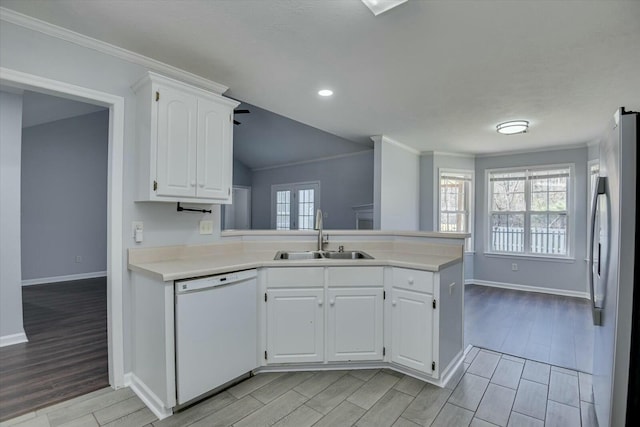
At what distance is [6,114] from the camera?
2.98 m

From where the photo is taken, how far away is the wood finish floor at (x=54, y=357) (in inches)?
84.4

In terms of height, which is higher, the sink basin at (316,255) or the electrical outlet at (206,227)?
the electrical outlet at (206,227)

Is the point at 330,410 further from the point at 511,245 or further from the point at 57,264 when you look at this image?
the point at 57,264

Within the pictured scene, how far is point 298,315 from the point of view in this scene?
2.41 meters

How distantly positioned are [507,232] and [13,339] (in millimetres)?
6941

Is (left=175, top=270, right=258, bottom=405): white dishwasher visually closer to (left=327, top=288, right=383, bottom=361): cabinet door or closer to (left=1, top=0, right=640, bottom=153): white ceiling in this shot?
(left=327, top=288, right=383, bottom=361): cabinet door

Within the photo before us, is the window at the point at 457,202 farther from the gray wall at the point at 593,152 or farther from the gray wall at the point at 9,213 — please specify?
the gray wall at the point at 9,213

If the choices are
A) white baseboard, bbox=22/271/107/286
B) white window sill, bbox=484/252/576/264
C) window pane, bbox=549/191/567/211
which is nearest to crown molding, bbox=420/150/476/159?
window pane, bbox=549/191/567/211

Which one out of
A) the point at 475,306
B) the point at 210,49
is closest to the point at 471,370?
the point at 475,306

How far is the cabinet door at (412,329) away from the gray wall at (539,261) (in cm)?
424

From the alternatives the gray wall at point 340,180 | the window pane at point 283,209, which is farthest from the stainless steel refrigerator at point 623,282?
the window pane at point 283,209

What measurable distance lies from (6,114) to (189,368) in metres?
3.03

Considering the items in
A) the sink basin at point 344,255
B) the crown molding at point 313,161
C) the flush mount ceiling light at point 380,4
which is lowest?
the sink basin at point 344,255

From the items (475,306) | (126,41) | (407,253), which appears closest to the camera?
(126,41)
